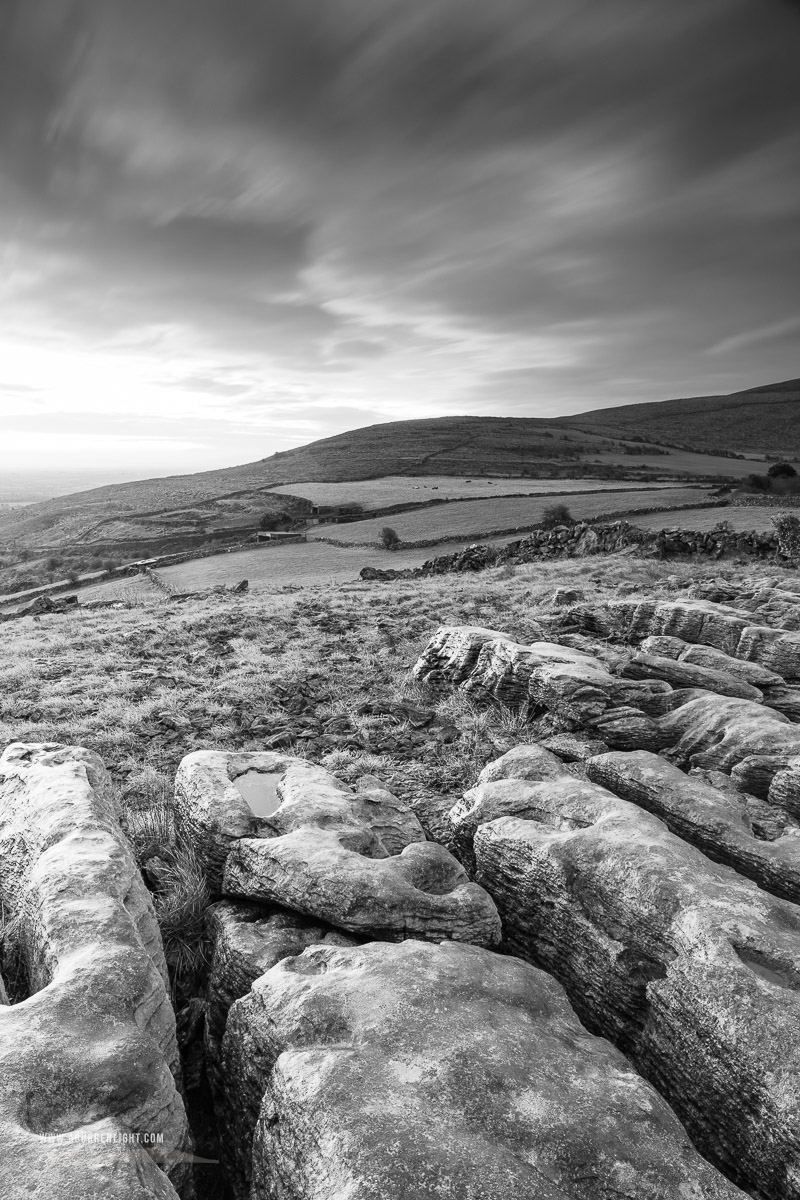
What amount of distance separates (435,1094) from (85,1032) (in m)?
2.10

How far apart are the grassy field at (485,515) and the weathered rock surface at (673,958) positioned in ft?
173

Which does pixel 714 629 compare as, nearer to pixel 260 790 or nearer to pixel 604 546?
pixel 260 790

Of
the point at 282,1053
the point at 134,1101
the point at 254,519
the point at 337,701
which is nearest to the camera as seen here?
the point at 134,1101

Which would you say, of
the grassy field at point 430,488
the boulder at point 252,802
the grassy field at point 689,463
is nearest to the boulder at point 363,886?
the boulder at point 252,802

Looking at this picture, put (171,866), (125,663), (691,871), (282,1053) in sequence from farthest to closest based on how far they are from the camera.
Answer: (125,663)
(171,866)
(691,871)
(282,1053)

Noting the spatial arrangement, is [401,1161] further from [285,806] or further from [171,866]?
[171,866]

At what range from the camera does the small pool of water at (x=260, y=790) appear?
7340 millimetres

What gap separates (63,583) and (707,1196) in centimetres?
6005

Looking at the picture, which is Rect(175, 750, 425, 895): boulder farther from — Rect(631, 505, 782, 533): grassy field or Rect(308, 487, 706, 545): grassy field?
Rect(308, 487, 706, 545): grassy field

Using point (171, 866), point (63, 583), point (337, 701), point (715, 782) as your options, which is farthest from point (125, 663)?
point (63, 583)

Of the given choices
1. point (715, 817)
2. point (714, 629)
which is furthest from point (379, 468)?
point (715, 817)

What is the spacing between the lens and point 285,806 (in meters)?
6.93

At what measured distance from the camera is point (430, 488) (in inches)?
3952

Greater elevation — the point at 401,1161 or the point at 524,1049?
the point at 401,1161
